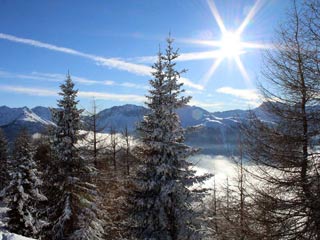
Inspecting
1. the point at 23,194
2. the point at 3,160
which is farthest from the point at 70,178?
the point at 3,160

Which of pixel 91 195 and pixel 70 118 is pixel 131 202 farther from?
pixel 70 118

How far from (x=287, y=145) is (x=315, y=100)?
1364mm

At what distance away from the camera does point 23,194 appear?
870 inches

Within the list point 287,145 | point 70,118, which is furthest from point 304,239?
point 70,118

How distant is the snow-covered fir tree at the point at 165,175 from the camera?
46.9 ft

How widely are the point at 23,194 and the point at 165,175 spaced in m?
12.6

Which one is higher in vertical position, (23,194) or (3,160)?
(23,194)

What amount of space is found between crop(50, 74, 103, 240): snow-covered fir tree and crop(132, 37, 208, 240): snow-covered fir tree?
2.30m

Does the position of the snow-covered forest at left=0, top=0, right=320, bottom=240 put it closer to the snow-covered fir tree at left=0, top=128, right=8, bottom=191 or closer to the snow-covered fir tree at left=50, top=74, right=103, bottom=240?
the snow-covered fir tree at left=50, top=74, right=103, bottom=240

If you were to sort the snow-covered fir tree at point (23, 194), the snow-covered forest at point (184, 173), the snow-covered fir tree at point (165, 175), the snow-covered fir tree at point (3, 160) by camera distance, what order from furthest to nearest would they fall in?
the snow-covered fir tree at point (3, 160), the snow-covered fir tree at point (23, 194), the snow-covered fir tree at point (165, 175), the snow-covered forest at point (184, 173)

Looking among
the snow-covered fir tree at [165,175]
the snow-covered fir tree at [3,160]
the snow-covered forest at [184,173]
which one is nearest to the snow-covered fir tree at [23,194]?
the snow-covered forest at [184,173]

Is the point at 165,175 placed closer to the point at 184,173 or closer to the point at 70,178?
the point at 184,173

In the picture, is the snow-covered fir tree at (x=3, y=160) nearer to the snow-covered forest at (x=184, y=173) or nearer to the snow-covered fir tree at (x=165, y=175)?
the snow-covered forest at (x=184, y=173)

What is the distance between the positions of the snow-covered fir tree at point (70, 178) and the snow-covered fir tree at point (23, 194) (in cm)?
686
